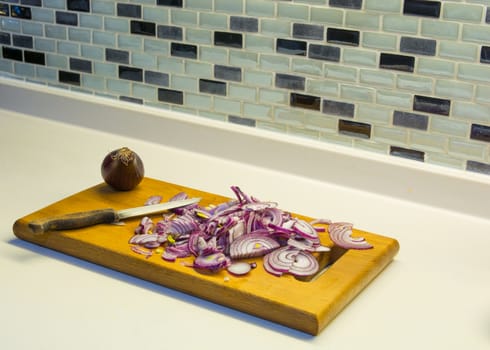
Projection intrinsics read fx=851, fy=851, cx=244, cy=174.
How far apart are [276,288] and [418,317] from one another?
215 mm

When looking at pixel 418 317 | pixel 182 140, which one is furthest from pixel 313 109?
pixel 418 317

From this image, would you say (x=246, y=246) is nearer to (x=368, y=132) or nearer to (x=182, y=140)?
(x=368, y=132)

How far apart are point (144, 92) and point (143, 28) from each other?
157 mm

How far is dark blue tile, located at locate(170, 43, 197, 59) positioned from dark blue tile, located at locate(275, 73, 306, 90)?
23 cm

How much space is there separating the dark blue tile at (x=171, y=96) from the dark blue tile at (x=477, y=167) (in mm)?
714

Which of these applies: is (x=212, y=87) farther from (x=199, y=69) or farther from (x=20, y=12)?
(x=20, y=12)

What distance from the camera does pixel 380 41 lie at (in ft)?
5.55

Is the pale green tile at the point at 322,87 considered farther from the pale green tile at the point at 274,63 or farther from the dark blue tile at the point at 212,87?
the dark blue tile at the point at 212,87

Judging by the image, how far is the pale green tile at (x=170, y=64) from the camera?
6.61ft

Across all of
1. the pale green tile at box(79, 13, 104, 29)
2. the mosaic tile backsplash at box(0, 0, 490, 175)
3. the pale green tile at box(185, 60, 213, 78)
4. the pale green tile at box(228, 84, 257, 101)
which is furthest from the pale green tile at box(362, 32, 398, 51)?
the pale green tile at box(79, 13, 104, 29)

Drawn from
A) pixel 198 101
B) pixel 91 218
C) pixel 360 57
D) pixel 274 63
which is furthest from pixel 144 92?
pixel 91 218

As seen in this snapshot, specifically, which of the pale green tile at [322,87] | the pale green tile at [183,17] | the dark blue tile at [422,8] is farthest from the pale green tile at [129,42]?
the dark blue tile at [422,8]

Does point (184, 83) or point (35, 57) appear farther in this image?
point (35, 57)

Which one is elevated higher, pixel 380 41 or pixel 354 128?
pixel 380 41
